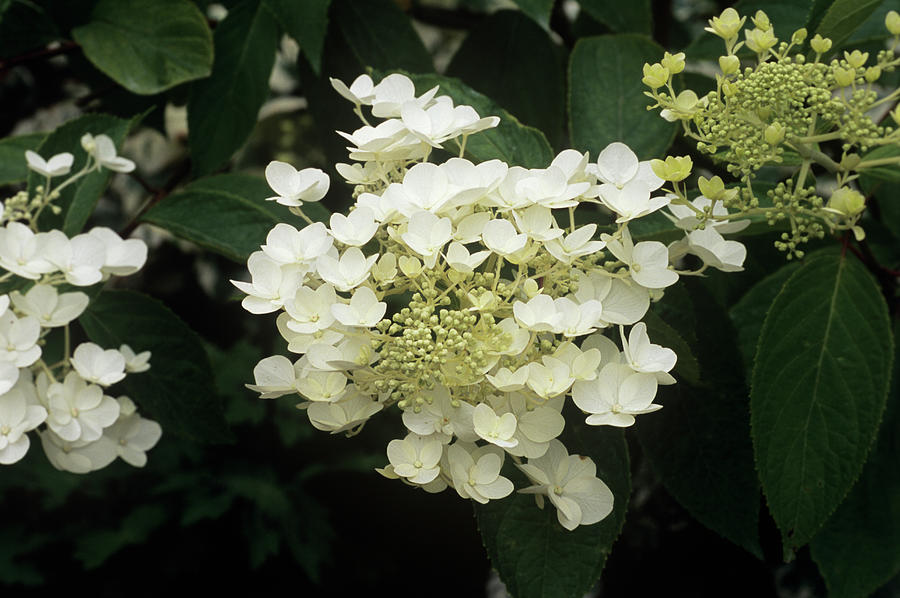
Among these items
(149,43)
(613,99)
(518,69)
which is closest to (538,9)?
(613,99)

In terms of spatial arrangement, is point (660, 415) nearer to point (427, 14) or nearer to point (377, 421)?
point (427, 14)

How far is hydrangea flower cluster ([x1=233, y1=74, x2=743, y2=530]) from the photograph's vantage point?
0.54 metres

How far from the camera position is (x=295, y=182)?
0.67 meters

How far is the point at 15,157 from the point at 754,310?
2.99 ft

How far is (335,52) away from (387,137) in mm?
593

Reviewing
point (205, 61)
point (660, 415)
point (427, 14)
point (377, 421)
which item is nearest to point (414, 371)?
point (660, 415)

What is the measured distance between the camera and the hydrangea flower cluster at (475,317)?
1.77ft

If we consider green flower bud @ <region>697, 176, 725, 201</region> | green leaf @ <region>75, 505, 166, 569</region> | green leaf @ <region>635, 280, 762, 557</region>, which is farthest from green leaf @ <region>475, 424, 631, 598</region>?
green leaf @ <region>75, 505, 166, 569</region>

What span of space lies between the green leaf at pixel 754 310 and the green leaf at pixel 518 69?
328 mm

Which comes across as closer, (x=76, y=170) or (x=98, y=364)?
(x=98, y=364)

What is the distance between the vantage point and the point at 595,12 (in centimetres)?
103

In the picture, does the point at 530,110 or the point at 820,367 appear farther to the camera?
the point at 530,110

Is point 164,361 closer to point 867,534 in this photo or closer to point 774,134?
point 774,134

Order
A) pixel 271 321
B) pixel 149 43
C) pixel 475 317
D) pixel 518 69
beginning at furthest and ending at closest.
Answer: pixel 271 321 < pixel 518 69 < pixel 149 43 < pixel 475 317
